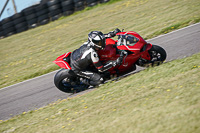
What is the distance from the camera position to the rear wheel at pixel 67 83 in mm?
6759

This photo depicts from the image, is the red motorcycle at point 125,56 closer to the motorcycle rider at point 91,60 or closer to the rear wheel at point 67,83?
the rear wheel at point 67,83

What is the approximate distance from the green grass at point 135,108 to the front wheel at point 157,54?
0.69 feet

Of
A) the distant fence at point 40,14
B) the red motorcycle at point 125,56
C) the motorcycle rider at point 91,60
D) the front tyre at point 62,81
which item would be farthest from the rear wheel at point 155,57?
the distant fence at point 40,14

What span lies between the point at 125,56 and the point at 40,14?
13.9 meters

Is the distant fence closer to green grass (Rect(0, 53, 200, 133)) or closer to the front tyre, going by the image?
the front tyre

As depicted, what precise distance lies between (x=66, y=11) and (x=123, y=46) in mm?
13625

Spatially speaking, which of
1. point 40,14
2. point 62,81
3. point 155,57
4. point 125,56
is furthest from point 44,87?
point 40,14

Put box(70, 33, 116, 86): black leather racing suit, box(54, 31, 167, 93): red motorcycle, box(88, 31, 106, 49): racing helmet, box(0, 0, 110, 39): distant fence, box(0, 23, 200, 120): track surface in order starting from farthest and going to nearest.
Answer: box(0, 0, 110, 39): distant fence → box(0, 23, 200, 120): track surface → box(70, 33, 116, 86): black leather racing suit → box(54, 31, 167, 93): red motorcycle → box(88, 31, 106, 49): racing helmet

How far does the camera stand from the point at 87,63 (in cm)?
654

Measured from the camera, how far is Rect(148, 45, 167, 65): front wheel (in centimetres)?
627

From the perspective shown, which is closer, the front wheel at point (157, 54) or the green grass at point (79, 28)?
the front wheel at point (157, 54)

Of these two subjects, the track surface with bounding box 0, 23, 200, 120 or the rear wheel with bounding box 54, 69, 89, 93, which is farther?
the track surface with bounding box 0, 23, 200, 120

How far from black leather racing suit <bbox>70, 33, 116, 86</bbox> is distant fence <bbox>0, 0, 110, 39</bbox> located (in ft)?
41.2

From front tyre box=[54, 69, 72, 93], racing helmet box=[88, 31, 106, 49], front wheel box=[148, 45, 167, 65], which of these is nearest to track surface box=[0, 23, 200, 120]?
front tyre box=[54, 69, 72, 93]
